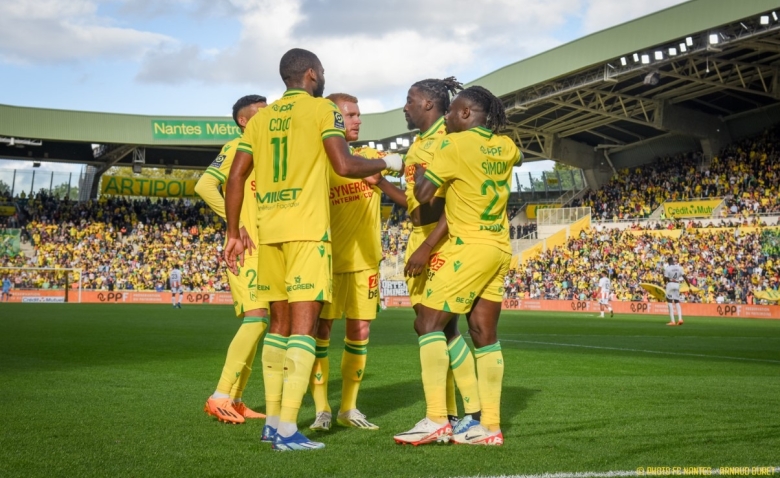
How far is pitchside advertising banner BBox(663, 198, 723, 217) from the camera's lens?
131 feet

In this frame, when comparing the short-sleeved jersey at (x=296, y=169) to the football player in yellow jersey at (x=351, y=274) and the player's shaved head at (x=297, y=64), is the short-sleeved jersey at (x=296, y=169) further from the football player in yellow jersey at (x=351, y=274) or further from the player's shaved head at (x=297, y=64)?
the football player in yellow jersey at (x=351, y=274)

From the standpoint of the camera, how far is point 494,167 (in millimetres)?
5508

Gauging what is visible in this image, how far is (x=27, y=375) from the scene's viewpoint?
334 inches

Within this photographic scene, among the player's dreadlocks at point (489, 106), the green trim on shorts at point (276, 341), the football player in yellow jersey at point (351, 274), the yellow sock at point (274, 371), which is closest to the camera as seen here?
the yellow sock at point (274, 371)

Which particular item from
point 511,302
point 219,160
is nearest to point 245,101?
point 219,160

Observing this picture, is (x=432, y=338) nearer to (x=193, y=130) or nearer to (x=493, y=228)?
(x=493, y=228)

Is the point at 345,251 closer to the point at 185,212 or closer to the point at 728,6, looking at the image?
the point at 728,6

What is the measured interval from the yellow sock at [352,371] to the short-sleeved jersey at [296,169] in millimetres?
1365

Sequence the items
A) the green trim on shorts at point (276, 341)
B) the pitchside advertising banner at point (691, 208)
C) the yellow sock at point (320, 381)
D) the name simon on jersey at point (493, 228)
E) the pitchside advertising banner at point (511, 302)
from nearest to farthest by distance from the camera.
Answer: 1. the green trim on shorts at point (276, 341)
2. the name simon on jersey at point (493, 228)
3. the yellow sock at point (320, 381)
4. the pitchside advertising banner at point (511, 302)
5. the pitchside advertising banner at point (691, 208)

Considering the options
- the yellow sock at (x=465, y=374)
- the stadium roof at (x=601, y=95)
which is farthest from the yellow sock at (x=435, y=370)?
the stadium roof at (x=601, y=95)

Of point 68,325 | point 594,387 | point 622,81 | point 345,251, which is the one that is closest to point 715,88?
point 622,81

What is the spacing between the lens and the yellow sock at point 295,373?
4.93 meters

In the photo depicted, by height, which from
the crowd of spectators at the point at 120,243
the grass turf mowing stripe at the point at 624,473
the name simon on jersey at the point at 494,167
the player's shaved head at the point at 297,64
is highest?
the crowd of spectators at the point at 120,243

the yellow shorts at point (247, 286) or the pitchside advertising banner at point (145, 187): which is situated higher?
the pitchside advertising banner at point (145, 187)
